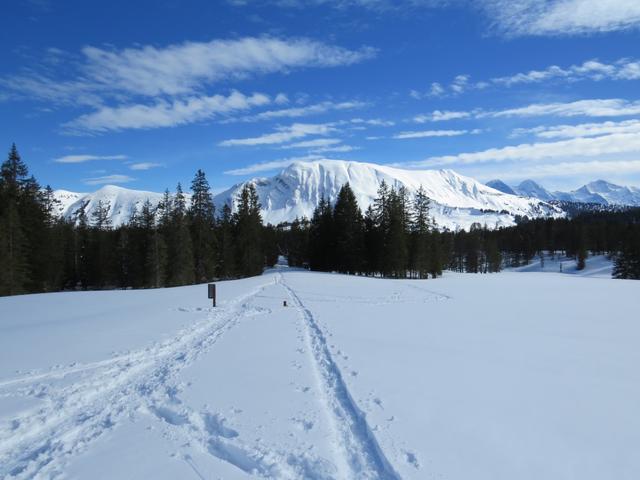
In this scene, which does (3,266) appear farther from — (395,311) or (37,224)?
(395,311)

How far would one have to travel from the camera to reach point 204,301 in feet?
70.6

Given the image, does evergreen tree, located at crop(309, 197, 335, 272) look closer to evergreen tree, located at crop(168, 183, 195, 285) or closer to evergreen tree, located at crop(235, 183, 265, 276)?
evergreen tree, located at crop(235, 183, 265, 276)

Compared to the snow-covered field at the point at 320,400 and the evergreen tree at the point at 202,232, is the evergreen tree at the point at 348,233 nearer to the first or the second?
the evergreen tree at the point at 202,232

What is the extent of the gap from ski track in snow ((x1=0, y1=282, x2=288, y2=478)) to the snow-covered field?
0.10ft

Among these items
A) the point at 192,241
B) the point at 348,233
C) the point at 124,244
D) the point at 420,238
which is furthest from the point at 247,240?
the point at 420,238

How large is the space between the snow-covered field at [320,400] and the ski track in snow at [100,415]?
1.2 inches

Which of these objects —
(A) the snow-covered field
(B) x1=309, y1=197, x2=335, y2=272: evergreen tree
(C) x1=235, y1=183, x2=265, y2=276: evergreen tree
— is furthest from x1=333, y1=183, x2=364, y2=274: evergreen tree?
(A) the snow-covered field

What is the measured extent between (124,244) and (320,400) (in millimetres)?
50762

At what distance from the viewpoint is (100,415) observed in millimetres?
6570

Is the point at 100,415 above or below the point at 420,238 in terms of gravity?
below

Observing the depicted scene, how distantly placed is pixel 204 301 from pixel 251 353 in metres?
12.0

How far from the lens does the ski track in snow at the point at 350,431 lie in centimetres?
471

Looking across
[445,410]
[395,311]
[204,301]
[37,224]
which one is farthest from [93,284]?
[445,410]

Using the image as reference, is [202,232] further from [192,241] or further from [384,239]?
[384,239]
